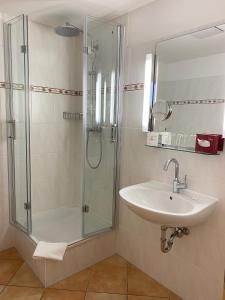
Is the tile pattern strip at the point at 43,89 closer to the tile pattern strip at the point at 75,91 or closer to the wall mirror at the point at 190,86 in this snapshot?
the tile pattern strip at the point at 75,91

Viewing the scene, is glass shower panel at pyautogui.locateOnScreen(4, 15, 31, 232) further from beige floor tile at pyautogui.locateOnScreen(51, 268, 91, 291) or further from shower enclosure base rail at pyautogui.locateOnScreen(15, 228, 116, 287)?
beige floor tile at pyautogui.locateOnScreen(51, 268, 91, 291)

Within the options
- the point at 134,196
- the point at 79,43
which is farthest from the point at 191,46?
the point at 79,43

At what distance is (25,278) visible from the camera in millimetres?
2000

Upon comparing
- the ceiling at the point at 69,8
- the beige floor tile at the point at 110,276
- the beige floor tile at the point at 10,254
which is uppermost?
the ceiling at the point at 69,8

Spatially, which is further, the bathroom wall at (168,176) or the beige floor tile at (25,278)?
the beige floor tile at (25,278)

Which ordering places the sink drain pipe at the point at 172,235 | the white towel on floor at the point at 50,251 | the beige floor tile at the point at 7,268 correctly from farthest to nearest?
1. the beige floor tile at the point at 7,268
2. the white towel on floor at the point at 50,251
3. the sink drain pipe at the point at 172,235

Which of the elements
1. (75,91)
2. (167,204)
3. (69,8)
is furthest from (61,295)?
(69,8)

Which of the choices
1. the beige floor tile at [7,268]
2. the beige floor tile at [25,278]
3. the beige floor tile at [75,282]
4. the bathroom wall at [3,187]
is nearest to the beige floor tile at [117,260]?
the beige floor tile at [75,282]

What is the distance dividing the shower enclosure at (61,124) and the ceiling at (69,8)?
12cm

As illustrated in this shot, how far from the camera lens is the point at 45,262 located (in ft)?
6.18

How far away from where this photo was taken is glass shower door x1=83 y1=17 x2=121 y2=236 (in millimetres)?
2066

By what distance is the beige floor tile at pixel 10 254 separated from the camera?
230cm

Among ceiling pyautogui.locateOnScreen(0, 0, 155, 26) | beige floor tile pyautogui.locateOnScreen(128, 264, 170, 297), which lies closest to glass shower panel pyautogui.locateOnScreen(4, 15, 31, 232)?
ceiling pyautogui.locateOnScreen(0, 0, 155, 26)

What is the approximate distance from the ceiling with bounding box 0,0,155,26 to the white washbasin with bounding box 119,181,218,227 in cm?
150
